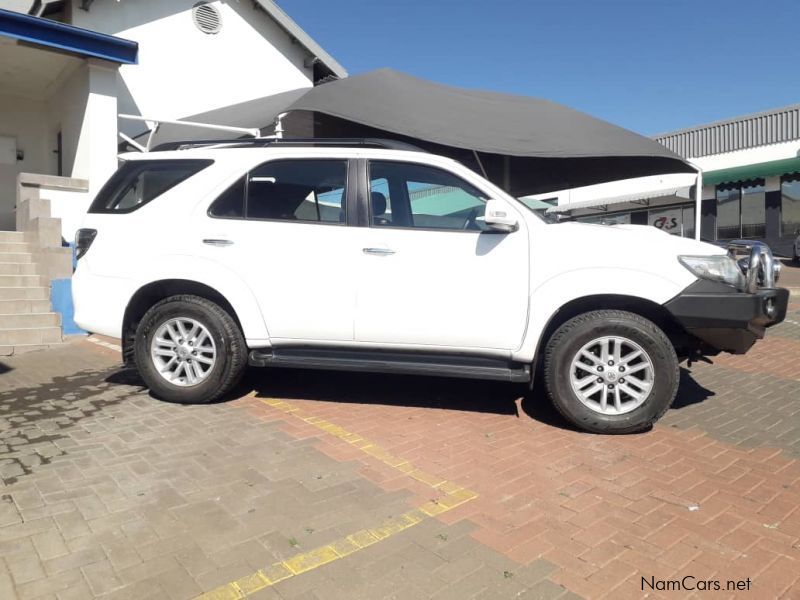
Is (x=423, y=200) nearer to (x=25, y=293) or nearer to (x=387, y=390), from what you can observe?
(x=387, y=390)

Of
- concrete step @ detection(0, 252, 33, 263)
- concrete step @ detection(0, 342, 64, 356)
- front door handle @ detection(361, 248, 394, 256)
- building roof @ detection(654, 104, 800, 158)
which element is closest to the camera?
front door handle @ detection(361, 248, 394, 256)

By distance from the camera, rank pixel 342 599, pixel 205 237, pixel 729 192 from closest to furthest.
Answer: pixel 342 599, pixel 205 237, pixel 729 192

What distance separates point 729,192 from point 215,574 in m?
26.1

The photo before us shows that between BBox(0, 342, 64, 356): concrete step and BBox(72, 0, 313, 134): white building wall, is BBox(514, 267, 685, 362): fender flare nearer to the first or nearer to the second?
BBox(0, 342, 64, 356): concrete step

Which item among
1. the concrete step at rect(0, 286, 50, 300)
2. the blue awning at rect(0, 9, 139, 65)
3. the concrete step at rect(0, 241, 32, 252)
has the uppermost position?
the blue awning at rect(0, 9, 139, 65)

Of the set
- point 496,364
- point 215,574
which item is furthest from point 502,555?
point 496,364

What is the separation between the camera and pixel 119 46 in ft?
30.0

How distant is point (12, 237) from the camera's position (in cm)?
820

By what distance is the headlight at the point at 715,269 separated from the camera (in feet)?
12.5

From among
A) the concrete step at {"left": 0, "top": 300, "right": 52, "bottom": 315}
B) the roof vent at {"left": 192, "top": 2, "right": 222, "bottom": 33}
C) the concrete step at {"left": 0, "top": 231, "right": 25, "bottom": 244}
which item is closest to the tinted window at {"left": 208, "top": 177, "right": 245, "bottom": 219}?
the concrete step at {"left": 0, "top": 300, "right": 52, "bottom": 315}

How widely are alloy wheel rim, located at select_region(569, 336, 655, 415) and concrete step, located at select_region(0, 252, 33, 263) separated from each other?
7.71 meters

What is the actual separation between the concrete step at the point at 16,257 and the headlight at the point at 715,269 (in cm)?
829

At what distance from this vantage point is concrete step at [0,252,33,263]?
7.80 meters

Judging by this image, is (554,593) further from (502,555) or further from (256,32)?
(256,32)
